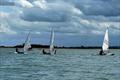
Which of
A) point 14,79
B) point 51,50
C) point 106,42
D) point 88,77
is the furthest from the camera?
point 51,50

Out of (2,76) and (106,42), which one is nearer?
(2,76)

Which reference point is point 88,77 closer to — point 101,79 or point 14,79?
point 101,79

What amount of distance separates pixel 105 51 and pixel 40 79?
70.2 m

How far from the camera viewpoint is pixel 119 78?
51.3 meters

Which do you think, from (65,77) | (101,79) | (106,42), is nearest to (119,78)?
(101,79)

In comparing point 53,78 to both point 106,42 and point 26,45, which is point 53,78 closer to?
point 106,42

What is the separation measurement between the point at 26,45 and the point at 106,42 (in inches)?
963

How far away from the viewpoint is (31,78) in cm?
5097

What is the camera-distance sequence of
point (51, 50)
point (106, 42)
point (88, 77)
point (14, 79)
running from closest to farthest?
1. point (14, 79)
2. point (88, 77)
3. point (106, 42)
4. point (51, 50)

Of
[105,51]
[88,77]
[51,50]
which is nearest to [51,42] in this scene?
[51,50]

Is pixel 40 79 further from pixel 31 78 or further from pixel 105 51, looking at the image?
pixel 105 51

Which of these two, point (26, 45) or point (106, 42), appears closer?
point (106, 42)

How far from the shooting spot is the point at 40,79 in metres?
49.7

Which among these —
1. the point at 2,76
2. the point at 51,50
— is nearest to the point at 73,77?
the point at 2,76
